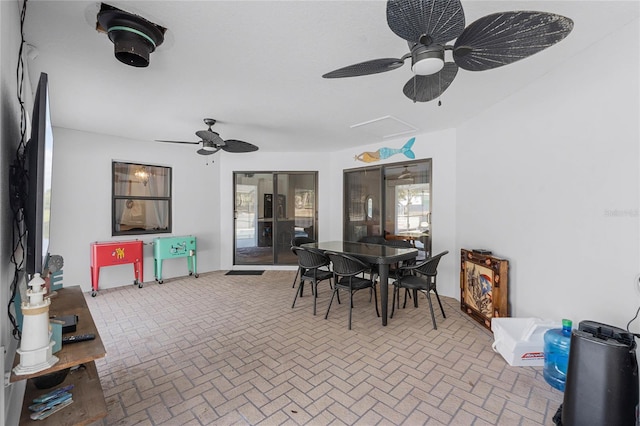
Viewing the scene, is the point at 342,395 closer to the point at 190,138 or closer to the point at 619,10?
the point at 619,10

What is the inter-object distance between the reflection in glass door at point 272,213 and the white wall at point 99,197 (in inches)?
35.1

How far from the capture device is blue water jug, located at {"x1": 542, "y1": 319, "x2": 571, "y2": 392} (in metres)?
2.20

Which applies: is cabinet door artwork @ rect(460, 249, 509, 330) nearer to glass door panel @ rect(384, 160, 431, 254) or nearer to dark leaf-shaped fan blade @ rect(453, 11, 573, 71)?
glass door panel @ rect(384, 160, 431, 254)

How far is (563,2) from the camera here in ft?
5.80

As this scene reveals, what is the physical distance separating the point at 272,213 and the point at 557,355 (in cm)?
533

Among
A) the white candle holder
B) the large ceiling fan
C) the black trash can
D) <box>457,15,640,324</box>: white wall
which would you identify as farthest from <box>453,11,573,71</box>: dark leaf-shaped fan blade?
the white candle holder

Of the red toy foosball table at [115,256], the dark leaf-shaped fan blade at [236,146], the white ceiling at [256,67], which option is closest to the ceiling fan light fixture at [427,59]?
the white ceiling at [256,67]

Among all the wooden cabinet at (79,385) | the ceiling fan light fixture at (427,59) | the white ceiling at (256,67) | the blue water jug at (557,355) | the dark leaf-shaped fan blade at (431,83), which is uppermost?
the white ceiling at (256,67)

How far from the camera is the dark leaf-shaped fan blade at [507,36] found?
51.4 inches

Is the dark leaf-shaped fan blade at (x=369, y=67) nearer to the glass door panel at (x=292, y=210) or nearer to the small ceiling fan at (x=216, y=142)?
the small ceiling fan at (x=216, y=142)

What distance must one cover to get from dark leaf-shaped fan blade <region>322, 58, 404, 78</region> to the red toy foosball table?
475 centimetres

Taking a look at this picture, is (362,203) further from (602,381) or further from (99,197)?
(99,197)

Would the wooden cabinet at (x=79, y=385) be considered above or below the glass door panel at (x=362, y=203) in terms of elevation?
below

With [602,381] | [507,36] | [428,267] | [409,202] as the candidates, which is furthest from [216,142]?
[602,381]
